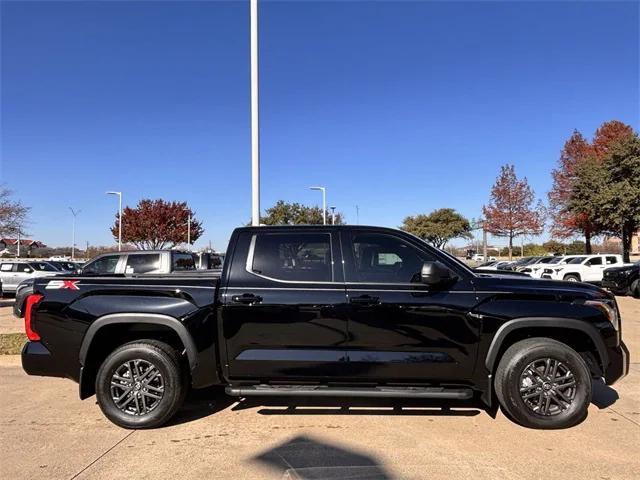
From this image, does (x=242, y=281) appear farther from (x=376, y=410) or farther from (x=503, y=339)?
(x=503, y=339)

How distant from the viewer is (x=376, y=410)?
5.29 m

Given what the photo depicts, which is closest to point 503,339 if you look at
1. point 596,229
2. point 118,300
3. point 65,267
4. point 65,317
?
point 118,300

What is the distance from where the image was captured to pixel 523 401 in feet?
15.5

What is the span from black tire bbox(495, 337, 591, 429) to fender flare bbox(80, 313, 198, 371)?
2865 millimetres

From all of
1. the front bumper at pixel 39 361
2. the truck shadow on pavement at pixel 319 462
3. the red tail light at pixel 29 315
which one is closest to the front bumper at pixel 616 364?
the truck shadow on pavement at pixel 319 462

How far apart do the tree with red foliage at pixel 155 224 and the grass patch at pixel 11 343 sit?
44.7 m

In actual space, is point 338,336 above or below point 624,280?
above

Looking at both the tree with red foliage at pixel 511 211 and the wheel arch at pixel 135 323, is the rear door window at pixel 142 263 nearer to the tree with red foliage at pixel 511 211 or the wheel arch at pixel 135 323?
the wheel arch at pixel 135 323

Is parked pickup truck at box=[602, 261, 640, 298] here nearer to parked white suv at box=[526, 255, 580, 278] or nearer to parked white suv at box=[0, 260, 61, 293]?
parked white suv at box=[526, 255, 580, 278]

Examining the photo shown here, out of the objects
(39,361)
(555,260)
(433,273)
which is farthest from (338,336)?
(555,260)

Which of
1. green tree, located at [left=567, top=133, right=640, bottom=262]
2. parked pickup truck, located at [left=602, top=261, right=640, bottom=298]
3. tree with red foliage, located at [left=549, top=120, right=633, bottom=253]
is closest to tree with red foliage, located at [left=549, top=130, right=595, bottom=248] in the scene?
tree with red foliage, located at [left=549, top=120, right=633, bottom=253]

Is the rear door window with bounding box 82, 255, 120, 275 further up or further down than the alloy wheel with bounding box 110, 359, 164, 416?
further up

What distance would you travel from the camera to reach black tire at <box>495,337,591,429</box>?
4695 millimetres

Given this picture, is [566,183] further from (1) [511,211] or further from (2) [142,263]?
(2) [142,263]
